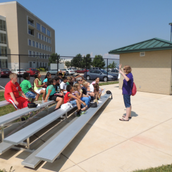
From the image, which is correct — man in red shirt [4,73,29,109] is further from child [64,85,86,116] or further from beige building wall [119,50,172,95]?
beige building wall [119,50,172,95]

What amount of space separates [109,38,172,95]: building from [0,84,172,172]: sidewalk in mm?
5210

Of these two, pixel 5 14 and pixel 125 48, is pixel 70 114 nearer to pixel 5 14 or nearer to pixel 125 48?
pixel 125 48

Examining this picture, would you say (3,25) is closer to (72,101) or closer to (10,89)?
(10,89)

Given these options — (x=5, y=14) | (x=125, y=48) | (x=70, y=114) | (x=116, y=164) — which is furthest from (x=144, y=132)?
(x=5, y=14)

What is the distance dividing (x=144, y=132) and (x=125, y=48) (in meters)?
8.51

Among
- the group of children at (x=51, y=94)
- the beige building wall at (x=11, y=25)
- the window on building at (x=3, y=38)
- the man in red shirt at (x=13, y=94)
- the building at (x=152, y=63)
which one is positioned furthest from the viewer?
the beige building wall at (x=11, y=25)

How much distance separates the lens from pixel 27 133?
9.90ft

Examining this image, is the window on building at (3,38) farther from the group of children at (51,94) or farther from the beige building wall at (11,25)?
the group of children at (51,94)

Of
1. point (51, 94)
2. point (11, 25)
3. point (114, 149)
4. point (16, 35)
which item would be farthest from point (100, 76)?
point (11, 25)

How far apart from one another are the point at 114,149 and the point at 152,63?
8.24 m

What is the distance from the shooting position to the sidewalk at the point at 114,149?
2830 millimetres

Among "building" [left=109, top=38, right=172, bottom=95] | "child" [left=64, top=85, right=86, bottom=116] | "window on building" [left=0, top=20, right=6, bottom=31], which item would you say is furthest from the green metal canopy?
"window on building" [left=0, top=20, right=6, bottom=31]

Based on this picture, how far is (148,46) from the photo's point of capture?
10.3 metres

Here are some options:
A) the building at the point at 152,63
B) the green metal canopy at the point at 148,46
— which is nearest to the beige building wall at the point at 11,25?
the green metal canopy at the point at 148,46
